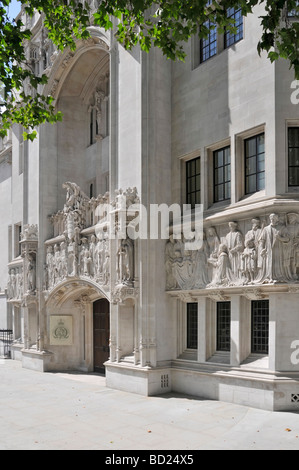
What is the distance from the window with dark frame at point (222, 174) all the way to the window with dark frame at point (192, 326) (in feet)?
12.2

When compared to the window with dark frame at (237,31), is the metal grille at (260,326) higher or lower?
lower

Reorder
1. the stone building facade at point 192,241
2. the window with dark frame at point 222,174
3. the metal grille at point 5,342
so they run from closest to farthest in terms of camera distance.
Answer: the stone building facade at point 192,241
the window with dark frame at point 222,174
the metal grille at point 5,342

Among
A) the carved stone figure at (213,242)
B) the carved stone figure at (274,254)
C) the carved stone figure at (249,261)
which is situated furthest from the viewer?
the carved stone figure at (213,242)

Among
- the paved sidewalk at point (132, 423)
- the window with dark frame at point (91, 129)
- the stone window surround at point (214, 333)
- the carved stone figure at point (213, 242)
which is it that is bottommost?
the paved sidewalk at point (132, 423)

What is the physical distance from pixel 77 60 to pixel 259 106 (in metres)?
12.0

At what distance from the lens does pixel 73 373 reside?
23.6 meters

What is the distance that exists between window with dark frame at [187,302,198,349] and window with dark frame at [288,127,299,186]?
5.40 meters

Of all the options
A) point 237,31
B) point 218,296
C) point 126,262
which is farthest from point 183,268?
point 237,31

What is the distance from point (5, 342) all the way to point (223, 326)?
19550 millimetres

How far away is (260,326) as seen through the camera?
50.4 ft

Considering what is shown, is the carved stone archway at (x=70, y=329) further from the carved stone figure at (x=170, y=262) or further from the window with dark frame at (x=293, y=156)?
the window with dark frame at (x=293, y=156)

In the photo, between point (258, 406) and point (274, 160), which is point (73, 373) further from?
point (274, 160)

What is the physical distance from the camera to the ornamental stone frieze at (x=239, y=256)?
47.0 feet

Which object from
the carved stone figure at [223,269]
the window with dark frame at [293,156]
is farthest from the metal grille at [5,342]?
the window with dark frame at [293,156]
